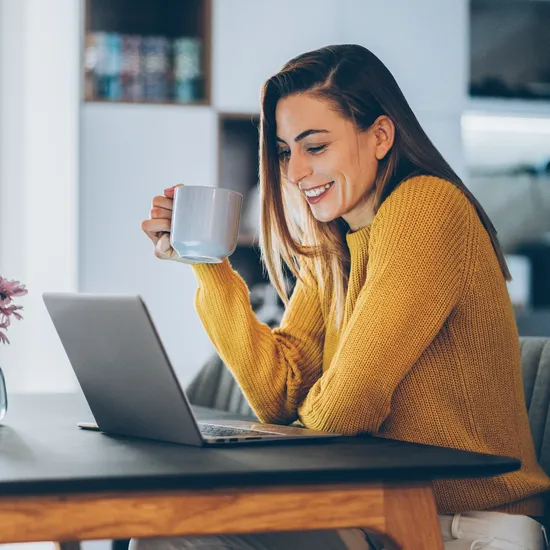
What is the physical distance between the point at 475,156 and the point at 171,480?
288 cm

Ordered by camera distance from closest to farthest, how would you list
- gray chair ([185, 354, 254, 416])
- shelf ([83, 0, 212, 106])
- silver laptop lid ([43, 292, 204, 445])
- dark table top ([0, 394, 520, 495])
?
dark table top ([0, 394, 520, 495]) < silver laptop lid ([43, 292, 204, 445]) < gray chair ([185, 354, 254, 416]) < shelf ([83, 0, 212, 106])

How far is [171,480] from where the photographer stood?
801 mm

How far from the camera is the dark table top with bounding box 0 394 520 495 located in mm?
797

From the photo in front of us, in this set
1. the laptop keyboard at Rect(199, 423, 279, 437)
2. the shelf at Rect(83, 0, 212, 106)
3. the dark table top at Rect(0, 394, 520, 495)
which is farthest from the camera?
the shelf at Rect(83, 0, 212, 106)

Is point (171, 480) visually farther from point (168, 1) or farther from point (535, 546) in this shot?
point (168, 1)

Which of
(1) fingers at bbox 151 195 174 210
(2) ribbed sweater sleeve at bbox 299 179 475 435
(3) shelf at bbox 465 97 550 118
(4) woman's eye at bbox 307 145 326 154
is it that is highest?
(3) shelf at bbox 465 97 550 118

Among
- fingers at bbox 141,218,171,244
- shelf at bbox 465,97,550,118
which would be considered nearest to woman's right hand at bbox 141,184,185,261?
fingers at bbox 141,218,171,244

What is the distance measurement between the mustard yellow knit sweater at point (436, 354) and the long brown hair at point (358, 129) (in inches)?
3.6

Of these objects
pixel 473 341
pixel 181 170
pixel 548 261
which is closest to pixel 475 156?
pixel 548 261

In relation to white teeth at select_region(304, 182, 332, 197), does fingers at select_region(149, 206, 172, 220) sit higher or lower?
lower

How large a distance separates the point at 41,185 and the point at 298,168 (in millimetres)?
1863

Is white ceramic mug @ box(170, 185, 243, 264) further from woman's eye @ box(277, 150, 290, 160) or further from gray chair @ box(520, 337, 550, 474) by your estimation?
gray chair @ box(520, 337, 550, 474)

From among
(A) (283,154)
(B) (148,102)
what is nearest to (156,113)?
(B) (148,102)

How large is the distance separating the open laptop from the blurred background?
1918 mm
